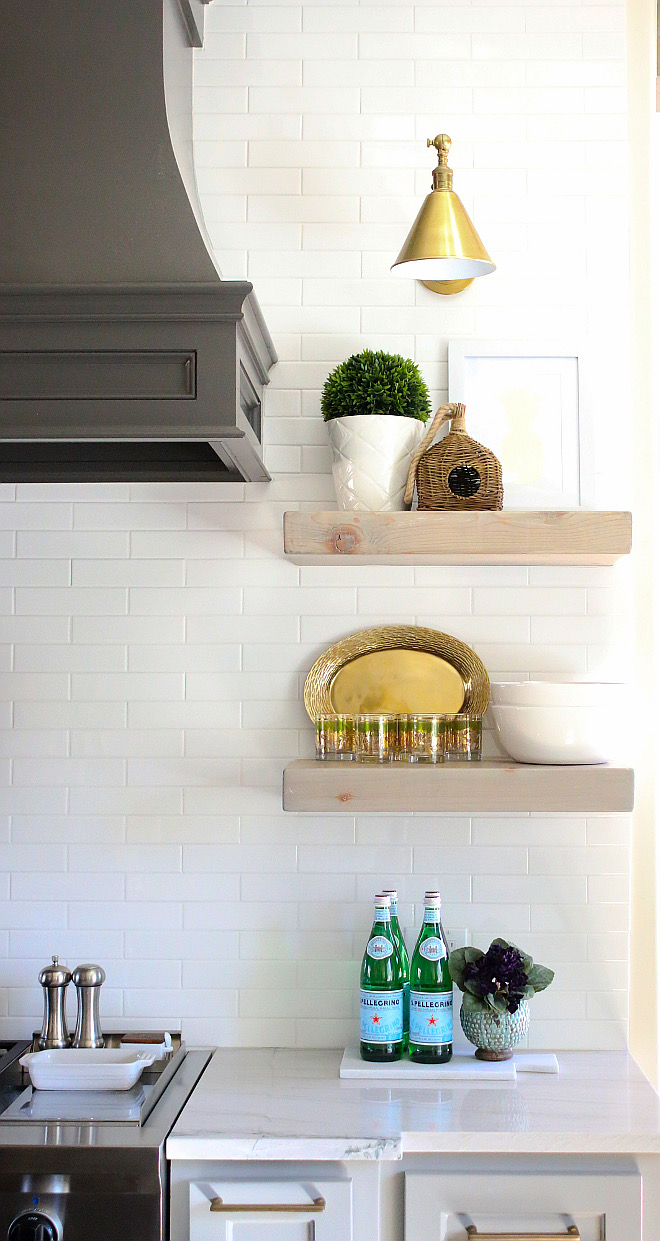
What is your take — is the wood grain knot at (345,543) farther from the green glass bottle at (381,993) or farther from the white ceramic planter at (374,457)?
the green glass bottle at (381,993)

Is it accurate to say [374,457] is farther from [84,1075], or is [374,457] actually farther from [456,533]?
[84,1075]

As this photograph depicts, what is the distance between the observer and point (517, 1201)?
1.68 metres

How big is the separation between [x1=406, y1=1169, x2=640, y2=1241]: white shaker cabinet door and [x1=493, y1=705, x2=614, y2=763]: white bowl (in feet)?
2.16

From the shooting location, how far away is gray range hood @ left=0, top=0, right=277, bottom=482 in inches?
68.2

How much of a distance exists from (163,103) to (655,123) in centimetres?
102

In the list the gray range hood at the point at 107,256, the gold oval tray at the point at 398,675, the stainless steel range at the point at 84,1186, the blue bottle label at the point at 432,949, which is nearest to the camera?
the stainless steel range at the point at 84,1186

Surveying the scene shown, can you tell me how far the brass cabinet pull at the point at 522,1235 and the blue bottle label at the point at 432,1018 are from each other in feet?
1.13

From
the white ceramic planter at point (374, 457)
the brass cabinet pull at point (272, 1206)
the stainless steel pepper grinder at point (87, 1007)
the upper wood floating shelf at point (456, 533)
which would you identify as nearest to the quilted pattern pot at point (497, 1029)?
the brass cabinet pull at point (272, 1206)

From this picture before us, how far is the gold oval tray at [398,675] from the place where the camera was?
7.04 feet

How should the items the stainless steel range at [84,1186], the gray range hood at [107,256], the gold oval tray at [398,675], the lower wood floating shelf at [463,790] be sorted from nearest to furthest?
the stainless steel range at [84,1186] < the gray range hood at [107,256] < the lower wood floating shelf at [463,790] < the gold oval tray at [398,675]

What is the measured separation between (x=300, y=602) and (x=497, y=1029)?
870 millimetres

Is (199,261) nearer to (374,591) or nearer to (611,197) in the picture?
(374,591)

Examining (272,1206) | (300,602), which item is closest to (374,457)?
(300,602)

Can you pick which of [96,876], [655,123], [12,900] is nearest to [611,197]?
[655,123]
